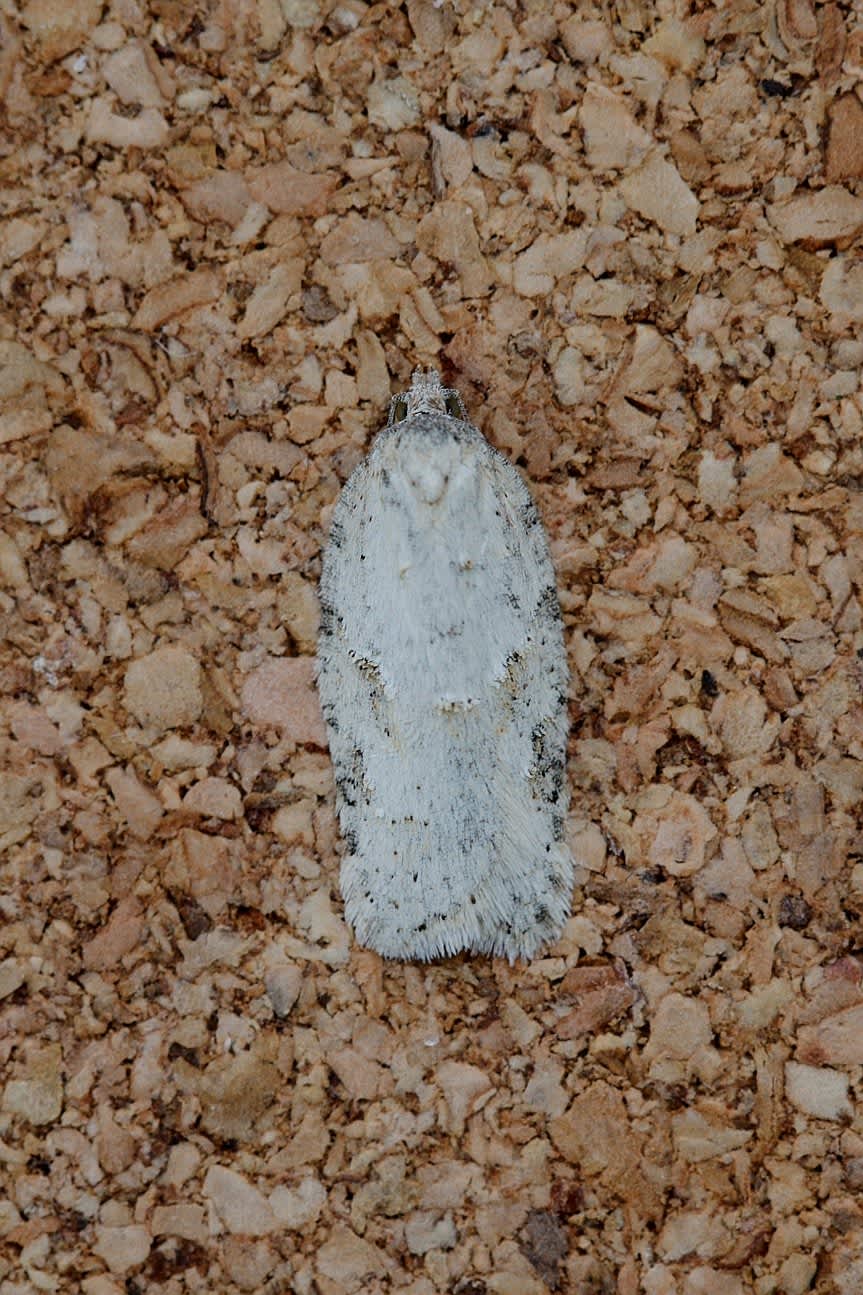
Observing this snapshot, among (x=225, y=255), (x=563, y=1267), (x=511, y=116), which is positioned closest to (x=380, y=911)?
(x=563, y=1267)

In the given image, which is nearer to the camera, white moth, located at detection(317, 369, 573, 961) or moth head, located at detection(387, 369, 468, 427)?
white moth, located at detection(317, 369, 573, 961)

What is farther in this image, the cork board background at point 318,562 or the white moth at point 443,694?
the cork board background at point 318,562

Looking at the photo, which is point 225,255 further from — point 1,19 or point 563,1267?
point 563,1267

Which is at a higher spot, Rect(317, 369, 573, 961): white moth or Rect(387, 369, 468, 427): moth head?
Rect(387, 369, 468, 427): moth head

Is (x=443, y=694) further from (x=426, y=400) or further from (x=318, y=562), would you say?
(x=426, y=400)

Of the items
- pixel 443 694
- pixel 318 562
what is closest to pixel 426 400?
pixel 318 562

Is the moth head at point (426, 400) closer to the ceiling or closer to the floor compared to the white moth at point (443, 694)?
closer to the ceiling
